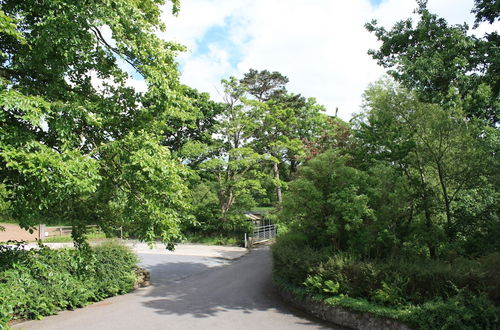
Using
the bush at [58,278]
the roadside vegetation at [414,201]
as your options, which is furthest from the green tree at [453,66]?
the bush at [58,278]

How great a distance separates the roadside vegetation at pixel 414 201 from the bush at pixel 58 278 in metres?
5.83

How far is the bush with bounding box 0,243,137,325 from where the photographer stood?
5551 millimetres

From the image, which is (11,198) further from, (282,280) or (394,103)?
(394,103)

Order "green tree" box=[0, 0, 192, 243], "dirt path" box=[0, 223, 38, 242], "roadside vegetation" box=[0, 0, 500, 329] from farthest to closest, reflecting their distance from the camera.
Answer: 1. "dirt path" box=[0, 223, 38, 242]
2. "roadside vegetation" box=[0, 0, 500, 329]
3. "green tree" box=[0, 0, 192, 243]

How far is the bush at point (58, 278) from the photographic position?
555 centimetres

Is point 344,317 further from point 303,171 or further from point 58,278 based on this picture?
point 58,278

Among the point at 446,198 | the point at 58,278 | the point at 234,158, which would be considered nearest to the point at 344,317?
the point at 446,198

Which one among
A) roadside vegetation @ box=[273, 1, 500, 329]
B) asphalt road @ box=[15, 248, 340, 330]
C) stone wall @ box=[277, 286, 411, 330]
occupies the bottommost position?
asphalt road @ box=[15, 248, 340, 330]

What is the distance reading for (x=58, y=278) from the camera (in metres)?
6.35

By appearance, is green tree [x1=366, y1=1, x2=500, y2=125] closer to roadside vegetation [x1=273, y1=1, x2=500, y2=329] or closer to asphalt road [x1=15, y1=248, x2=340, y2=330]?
roadside vegetation [x1=273, y1=1, x2=500, y2=329]

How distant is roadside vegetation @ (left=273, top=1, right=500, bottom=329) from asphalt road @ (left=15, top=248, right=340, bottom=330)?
1.05m

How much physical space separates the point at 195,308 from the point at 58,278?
5.13 m

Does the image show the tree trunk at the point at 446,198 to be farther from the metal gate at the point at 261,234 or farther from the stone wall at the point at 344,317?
the metal gate at the point at 261,234

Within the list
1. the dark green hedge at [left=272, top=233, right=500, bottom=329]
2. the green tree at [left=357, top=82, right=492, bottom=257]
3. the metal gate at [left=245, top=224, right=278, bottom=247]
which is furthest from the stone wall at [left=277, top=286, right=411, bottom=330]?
the metal gate at [left=245, top=224, right=278, bottom=247]
